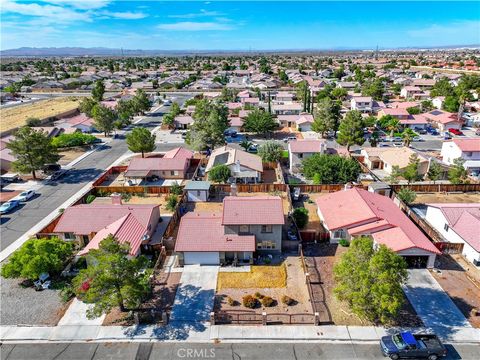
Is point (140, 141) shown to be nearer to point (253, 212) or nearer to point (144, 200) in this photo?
point (144, 200)

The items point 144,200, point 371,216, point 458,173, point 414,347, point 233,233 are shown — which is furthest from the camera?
point 458,173

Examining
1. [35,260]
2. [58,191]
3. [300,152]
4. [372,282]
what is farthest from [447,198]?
[58,191]

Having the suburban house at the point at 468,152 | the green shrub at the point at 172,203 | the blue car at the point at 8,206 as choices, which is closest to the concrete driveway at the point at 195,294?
the green shrub at the point at 172,203

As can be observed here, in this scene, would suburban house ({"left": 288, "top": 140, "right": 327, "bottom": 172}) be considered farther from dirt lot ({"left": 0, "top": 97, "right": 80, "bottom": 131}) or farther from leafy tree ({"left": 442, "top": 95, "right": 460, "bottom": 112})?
dirt lot ({"left": 0, "top": 97, "right": 80, "bottom": 131})

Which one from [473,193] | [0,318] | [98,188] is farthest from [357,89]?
[0,318]

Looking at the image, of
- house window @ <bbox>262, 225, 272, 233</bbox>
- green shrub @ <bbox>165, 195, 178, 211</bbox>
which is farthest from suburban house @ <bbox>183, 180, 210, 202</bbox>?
house window @ <bbox>262, 225, 272, 233</bbox>

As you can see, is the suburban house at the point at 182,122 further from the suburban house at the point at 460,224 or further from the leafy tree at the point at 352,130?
the suburban house at the point at 460,224

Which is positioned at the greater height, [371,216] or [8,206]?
[371,216]
